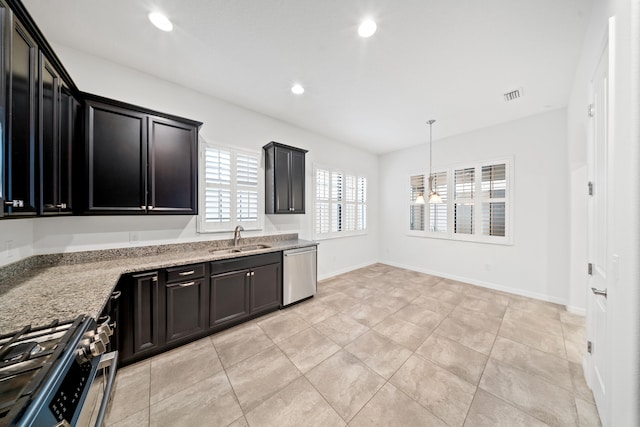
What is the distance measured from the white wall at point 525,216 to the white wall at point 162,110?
2711 millimetres

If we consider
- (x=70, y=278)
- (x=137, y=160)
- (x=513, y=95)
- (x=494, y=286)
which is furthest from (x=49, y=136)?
(x=494, y=286)

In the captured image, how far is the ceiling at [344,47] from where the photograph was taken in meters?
1.72

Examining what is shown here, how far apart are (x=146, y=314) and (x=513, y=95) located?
5168mm

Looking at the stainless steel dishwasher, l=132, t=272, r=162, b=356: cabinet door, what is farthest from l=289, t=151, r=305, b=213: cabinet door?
l=132, t=272, r=162, b=356: cabinet door

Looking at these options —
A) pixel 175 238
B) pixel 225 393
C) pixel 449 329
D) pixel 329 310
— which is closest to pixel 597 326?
pixel 449 329

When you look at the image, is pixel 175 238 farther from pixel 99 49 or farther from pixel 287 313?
pixel 99 49

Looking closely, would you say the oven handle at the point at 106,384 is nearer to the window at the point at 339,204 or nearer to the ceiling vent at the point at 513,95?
the window at the point at 339,204

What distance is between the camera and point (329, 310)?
310 centimetres

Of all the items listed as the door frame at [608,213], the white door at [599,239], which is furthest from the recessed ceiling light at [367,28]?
the white door at [599,239]

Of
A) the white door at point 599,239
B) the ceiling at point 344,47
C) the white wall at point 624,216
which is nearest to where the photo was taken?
the white wall at point 624,216

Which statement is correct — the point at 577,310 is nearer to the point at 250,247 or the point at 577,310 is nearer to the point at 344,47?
the point at 344,47

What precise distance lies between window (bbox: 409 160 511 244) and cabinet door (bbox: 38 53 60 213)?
5.50 m

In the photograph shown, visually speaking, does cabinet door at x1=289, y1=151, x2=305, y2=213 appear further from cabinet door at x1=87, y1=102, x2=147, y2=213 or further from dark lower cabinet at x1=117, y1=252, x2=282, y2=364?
cabinet door at x1=87, y1=102, x2=147, y2=213

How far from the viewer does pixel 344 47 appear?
210 centimetres
